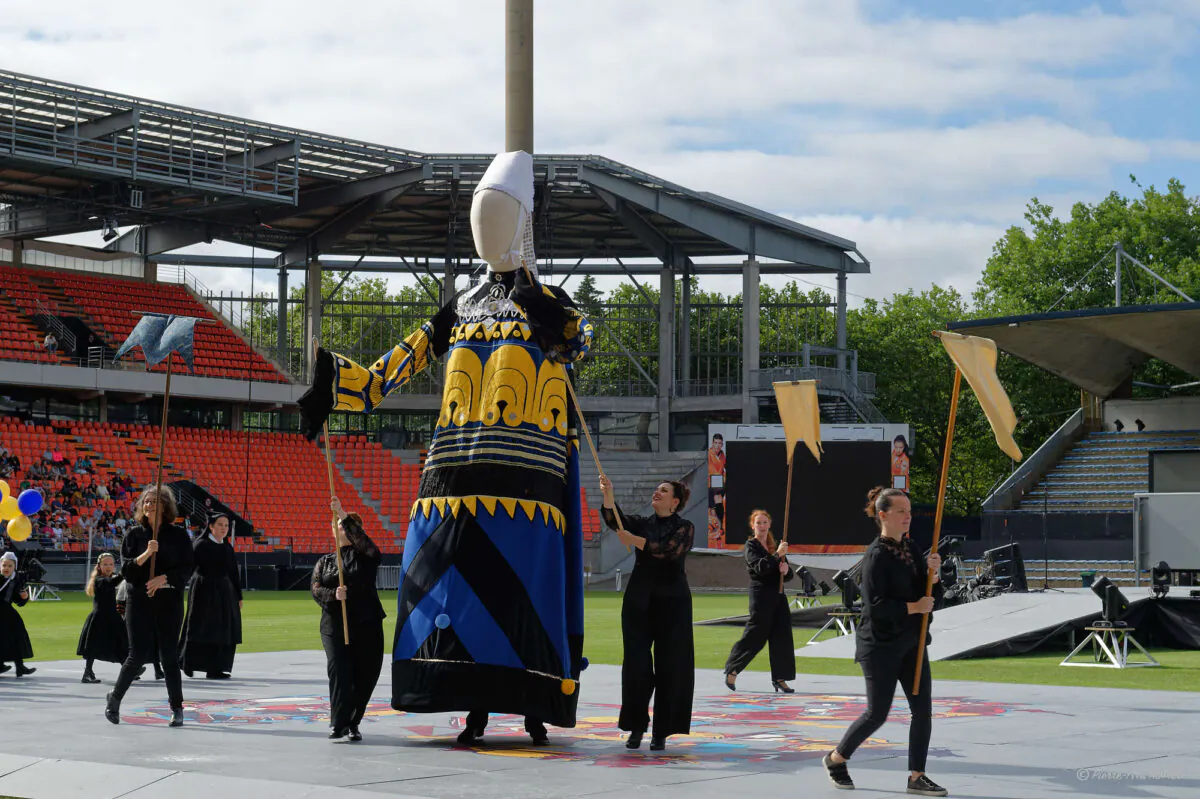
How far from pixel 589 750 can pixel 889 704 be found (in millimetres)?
2113

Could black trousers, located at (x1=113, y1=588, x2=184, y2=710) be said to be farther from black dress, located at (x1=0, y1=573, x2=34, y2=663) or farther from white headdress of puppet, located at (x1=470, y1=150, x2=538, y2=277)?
black dress, located at (x1=0, y1=573, x2=34, y2=663)

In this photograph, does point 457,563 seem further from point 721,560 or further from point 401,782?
point 721,560

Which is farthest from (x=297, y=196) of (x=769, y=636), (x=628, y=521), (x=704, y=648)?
(x=628, y=521)

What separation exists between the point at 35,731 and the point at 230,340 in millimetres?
37215

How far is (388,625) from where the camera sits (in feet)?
70.6

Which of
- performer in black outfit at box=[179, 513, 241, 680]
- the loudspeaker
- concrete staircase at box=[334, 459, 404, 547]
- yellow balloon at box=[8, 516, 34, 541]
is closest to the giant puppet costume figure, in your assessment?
performer in black outfit at box=[179, 513, 241, 680]

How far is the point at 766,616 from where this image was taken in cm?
1360

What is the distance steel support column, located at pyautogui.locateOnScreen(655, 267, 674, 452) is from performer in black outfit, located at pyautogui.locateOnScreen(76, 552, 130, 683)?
32785 millimetres

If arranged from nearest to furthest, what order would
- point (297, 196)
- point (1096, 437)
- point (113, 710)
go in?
1. point (113, 710)
2. point (1096, 437)
3. point (297, 196)

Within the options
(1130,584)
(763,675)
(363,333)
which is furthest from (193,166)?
(763,675)

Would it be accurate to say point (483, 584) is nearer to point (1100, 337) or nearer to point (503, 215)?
point (503, 215)

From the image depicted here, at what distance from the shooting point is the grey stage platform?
17.1 m

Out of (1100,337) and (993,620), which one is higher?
(1100,337)

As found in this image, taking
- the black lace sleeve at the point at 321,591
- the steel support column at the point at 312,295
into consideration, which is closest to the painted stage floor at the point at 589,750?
the black lace sleeve at the point at 321,591
